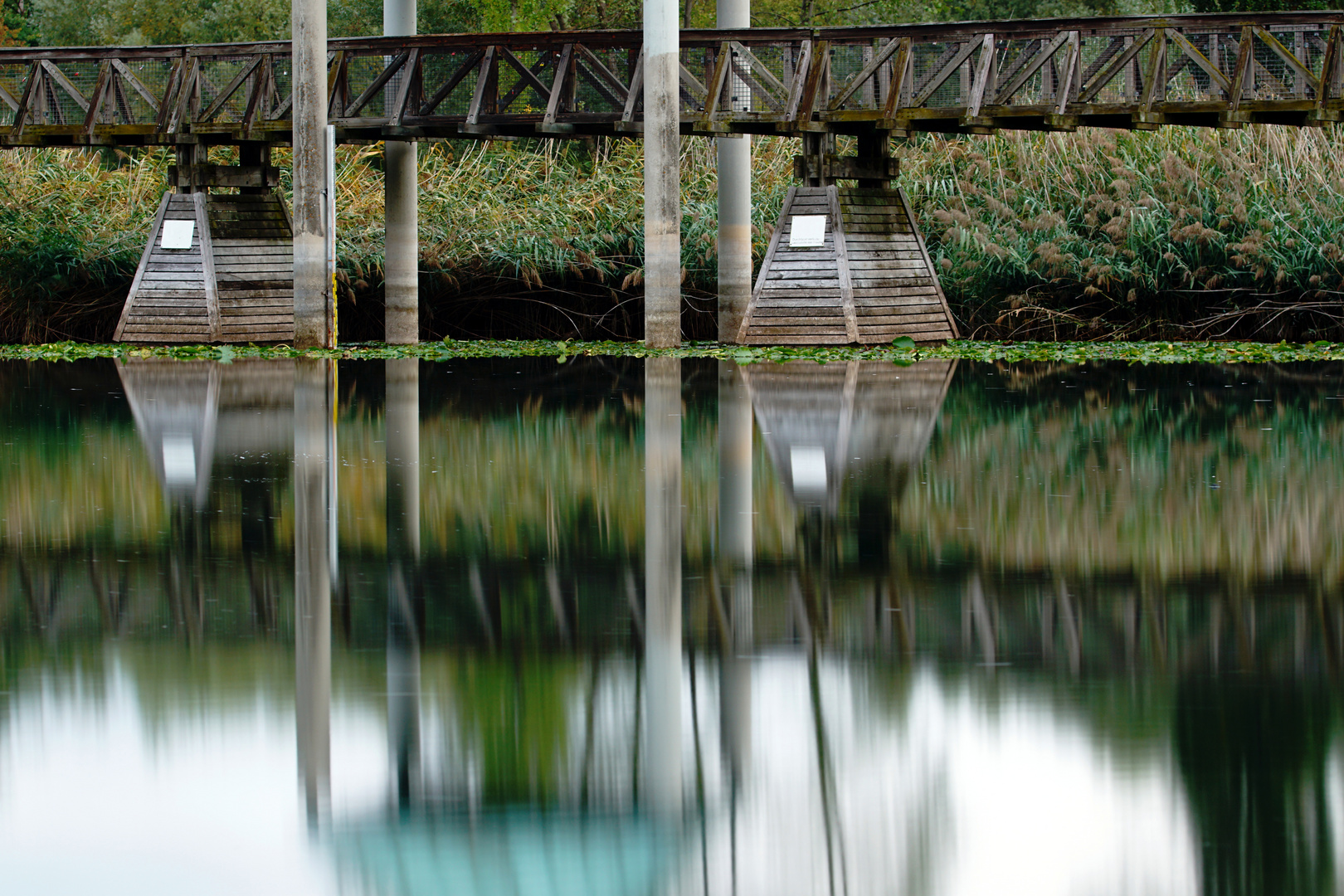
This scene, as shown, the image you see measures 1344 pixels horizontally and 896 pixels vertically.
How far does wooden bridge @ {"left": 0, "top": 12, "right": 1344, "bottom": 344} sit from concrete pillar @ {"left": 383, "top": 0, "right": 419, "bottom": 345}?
114cm

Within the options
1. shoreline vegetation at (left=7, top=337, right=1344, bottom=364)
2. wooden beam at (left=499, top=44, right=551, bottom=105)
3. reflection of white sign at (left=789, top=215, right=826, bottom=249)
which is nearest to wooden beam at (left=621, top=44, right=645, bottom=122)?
wooden beam at (left=499, top=44, right=551, bottom=105)

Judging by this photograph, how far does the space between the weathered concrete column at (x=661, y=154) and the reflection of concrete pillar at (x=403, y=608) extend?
11.2 m

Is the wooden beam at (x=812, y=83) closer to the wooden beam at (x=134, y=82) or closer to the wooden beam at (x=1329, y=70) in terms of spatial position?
the wooden beam at (x=1329, y=70)

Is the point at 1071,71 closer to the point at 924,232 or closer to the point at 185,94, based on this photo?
the point at 924,232

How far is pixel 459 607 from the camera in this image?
20.5 feet

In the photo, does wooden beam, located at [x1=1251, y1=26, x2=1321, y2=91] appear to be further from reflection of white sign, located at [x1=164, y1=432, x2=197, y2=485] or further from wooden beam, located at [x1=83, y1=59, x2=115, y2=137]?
wooden beam, located at [x1=83, y1=59, x2=115, y2=137]

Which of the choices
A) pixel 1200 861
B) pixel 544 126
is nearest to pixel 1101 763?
pixel 1200 861

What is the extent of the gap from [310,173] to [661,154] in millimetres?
4877

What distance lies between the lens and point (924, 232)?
29594 millimetres

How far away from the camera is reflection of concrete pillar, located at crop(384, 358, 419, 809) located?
4.37 m

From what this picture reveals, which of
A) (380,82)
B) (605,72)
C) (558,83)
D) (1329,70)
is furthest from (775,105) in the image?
(1329,70)

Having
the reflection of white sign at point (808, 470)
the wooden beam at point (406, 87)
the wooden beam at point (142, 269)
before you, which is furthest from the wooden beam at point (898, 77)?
the reflection of white sign at point (808, 470)

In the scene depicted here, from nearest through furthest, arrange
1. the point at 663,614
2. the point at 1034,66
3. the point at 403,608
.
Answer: the point at 663,614 < the point at 403,608 < the point at 1034,66

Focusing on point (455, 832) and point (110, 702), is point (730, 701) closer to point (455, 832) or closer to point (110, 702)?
point (455, 832)
